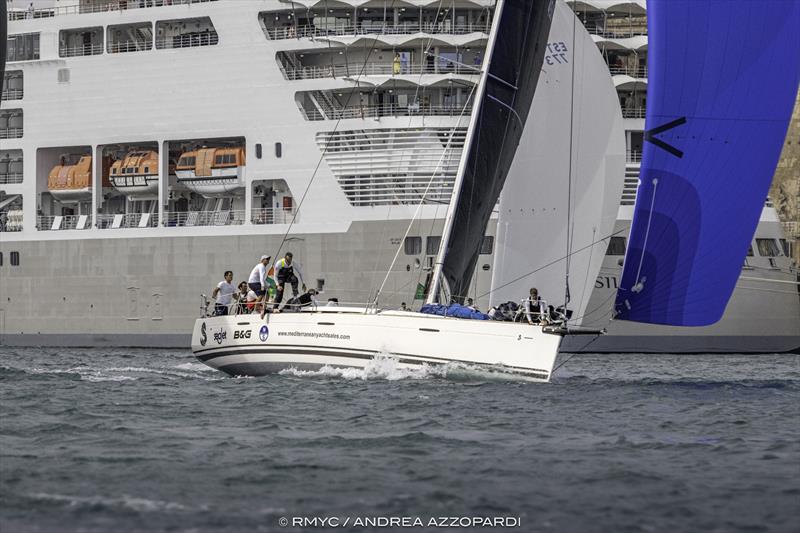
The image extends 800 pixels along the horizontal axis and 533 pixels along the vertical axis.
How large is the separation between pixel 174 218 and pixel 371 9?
806cm

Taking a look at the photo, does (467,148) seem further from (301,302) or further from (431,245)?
(431,245)

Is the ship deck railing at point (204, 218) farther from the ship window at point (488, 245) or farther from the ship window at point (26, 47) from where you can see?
the ship window at point (488, 245)

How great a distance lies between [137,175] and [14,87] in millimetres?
5839

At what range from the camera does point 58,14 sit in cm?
4516

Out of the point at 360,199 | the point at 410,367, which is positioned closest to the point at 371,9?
the point at 360,199

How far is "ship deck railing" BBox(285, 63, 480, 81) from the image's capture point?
39.4 m

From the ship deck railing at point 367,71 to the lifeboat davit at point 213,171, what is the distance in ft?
8.84

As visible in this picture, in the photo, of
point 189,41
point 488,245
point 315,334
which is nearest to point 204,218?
point 189,41

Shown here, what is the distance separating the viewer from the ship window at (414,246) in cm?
3753

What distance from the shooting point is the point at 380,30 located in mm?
40188

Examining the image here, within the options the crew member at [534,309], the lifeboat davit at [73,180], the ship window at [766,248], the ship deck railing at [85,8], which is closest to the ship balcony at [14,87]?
the ship deck railing at [85,8]

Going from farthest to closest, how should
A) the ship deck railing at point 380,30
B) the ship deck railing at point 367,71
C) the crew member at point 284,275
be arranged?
the ship deck railing at point 380,30
the ship deck railing at point 367,71
the crew member at point 284,275

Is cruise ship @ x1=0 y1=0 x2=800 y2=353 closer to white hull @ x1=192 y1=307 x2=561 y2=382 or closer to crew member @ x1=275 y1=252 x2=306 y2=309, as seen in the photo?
crew member @ x1=275 y1=252 x2=306 y2=309

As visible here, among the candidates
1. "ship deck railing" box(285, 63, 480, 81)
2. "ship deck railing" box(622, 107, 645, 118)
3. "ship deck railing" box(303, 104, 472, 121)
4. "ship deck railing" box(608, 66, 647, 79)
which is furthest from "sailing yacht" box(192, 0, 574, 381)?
"ship deck railing" box(608, 66, 647, 79)
